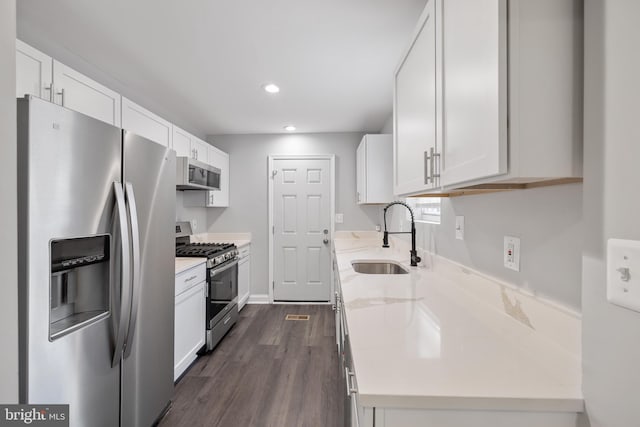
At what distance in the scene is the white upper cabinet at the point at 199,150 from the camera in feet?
10.4

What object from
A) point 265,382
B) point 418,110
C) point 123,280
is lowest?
point 265,382

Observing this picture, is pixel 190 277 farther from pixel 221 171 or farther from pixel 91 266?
pixel 221 171

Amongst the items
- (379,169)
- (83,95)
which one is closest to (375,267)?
(379,169)

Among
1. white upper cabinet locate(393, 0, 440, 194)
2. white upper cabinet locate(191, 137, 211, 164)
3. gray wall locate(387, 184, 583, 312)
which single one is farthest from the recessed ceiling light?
gray wall locate(387, 184, 583, 312)

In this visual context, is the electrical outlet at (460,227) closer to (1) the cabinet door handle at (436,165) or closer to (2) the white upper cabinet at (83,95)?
(1) the cabinet door handle at (436,165)

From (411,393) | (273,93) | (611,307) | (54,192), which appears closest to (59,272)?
(54,192)

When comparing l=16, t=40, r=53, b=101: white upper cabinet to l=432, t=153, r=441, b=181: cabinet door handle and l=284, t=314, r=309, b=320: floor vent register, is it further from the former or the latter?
l=284, t=314, r=309, b=320: floor vent register

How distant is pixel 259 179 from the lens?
4137 millimetres

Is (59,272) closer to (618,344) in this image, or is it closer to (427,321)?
(427,321)

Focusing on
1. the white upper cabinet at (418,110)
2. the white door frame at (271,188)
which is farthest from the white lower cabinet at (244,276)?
the white upper cabinet at (418,110)

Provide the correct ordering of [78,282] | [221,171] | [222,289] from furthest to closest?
1. [221,171]
2. [222,289]
3. [78,282]

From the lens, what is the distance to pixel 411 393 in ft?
2.03

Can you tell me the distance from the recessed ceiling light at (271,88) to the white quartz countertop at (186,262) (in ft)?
5.21

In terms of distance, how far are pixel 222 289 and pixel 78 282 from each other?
67.7 inches
